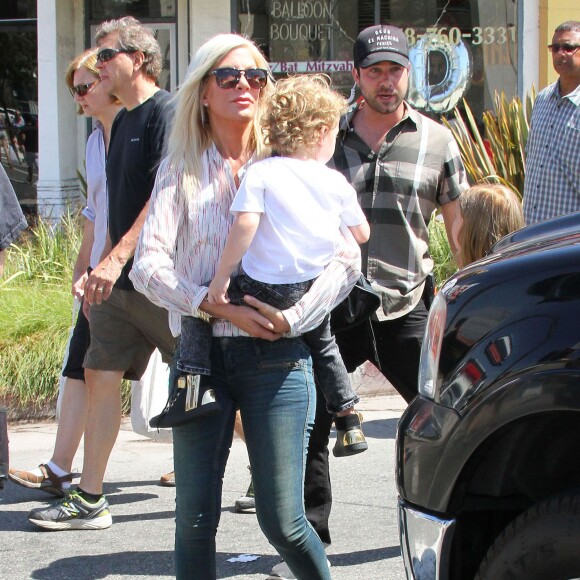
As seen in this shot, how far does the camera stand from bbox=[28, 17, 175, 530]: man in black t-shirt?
4.78 meters

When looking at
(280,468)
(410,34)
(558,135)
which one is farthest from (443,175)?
(410,34)

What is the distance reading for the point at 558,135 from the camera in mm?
5367

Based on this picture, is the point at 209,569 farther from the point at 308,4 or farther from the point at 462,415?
the point at 308,4

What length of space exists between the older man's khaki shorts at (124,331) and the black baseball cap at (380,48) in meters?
1.38

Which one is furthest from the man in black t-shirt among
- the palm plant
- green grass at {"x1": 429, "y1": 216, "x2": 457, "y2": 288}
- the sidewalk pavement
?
the palm plant

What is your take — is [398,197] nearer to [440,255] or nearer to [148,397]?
[148,397]

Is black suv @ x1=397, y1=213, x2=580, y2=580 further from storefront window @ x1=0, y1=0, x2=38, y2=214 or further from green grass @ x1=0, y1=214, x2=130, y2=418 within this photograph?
storefront window @ x1=0, y1=0, x2=38, y2=214

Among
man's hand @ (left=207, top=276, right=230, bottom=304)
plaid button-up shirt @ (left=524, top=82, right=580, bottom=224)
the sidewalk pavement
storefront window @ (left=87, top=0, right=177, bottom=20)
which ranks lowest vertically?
the sidewalk pavement

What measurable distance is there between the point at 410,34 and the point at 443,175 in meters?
7.72

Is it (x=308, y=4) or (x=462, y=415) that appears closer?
(x=462, y=415)

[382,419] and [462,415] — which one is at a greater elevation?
[462,415]

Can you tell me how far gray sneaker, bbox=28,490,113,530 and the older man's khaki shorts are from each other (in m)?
0.60

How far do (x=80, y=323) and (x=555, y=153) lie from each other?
2431 mm

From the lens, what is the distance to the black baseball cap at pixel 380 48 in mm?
4398
